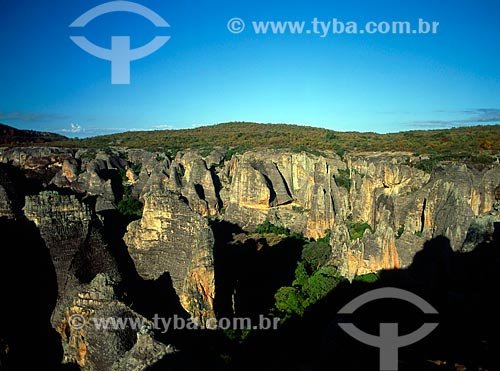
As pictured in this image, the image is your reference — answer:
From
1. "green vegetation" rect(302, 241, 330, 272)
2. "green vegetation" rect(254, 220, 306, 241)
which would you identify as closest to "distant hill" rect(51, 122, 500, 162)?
"green vegetation" rect(254, 220, 306, 241)

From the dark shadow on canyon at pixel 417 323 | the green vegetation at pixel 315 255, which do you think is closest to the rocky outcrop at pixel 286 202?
the green vegetation at pixel 315 255

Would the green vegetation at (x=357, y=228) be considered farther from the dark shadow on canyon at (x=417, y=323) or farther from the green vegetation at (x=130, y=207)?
the green vegetation at (x=130, y=207)

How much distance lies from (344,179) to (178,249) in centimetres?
2796

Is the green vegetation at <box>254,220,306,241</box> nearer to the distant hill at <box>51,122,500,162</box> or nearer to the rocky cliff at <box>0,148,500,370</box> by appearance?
the rocky cliff at <box>0,148,500,370</box>

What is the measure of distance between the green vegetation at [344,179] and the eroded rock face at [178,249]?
2547cm

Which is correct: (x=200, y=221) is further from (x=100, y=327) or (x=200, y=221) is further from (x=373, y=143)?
(x=373, y=143)

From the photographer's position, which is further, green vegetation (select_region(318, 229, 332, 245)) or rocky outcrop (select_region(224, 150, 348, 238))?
rocky outcrop (select_region(224, 150, 348, 238))

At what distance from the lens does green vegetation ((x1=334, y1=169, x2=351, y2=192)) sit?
35625 millimetres

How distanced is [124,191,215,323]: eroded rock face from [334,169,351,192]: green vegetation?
83.6ft

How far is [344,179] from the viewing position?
37.1 meters

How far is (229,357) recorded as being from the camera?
10.9 metres

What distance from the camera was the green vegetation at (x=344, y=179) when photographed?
35625 millimetres

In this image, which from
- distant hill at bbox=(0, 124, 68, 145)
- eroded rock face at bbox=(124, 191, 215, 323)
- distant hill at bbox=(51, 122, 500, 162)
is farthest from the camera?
distant hill at bbox=(0, 124, 68, 145)

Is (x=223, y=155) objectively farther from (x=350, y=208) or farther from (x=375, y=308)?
(x=375, y=308)
